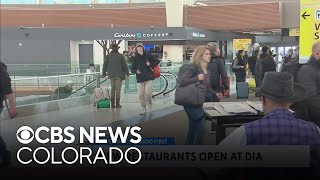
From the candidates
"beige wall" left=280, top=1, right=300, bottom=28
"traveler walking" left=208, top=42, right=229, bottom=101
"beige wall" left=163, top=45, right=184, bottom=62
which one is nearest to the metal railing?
"beige wall" left=163, top=45, right=184, bottom=62

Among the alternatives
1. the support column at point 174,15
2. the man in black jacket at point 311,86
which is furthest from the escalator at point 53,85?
the man in black jacket at point 311,86

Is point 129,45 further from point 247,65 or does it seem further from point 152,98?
point 152,98

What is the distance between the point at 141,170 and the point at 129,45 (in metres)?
0.58

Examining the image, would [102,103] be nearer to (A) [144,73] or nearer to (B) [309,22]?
(A) [144,73]

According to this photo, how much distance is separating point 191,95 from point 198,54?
0.19 metres

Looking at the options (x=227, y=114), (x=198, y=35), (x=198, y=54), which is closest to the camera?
(x=198, y=35)

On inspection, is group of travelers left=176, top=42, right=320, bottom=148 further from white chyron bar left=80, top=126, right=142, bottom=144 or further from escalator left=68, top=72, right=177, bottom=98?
white chyron bar left=80, top=126, right=142, bottom=144

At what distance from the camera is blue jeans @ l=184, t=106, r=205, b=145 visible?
7.95ft

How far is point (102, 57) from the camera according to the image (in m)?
2.16

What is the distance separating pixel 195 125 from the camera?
2666 millimetres

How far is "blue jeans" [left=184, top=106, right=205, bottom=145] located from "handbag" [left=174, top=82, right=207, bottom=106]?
2.1 inches

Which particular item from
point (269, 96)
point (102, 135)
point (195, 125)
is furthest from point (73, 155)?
point (269, 96)

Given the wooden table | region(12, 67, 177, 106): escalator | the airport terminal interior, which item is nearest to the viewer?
the airport terminal interior

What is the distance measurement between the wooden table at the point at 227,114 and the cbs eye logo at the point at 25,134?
84 cm
